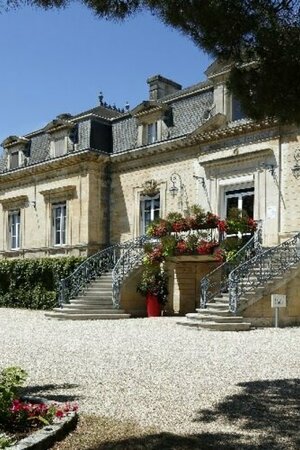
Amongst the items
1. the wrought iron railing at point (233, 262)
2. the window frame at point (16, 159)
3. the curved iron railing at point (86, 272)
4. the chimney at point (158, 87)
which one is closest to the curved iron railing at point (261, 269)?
the wrought iron railing at point (233, 262)

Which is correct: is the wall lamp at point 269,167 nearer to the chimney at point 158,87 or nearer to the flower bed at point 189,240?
the flower bed at point 189,240

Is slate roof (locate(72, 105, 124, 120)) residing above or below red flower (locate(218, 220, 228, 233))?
above

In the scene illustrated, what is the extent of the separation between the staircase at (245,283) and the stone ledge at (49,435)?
26.9 feet

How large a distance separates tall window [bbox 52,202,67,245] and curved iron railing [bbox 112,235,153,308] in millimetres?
4451

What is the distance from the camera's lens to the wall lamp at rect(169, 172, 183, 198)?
64.6 feet

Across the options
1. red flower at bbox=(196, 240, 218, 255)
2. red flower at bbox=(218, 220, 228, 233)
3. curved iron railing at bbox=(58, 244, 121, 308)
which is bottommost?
curved iron railing at bbox=(58, 244, 121, 308)

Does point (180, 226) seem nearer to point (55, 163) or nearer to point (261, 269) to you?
point (261, 269)

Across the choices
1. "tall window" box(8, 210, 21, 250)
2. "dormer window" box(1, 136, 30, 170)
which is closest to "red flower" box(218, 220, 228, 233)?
"tall window" box(8, 210, 21, 250)

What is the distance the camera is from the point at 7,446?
4.18 meters

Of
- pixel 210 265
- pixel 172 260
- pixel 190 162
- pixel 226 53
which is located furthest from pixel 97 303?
pixel 226 53

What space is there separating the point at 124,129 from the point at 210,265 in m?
7.52

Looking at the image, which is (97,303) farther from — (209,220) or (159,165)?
(159,165)

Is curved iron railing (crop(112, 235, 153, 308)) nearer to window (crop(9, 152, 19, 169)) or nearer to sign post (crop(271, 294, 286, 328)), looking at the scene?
sign post (crop(271, 294, 286, 328))

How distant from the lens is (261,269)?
1400cm
